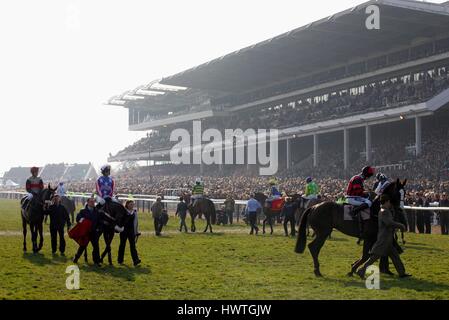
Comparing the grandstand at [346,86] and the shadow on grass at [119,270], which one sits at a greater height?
the grandstand at [346,86]

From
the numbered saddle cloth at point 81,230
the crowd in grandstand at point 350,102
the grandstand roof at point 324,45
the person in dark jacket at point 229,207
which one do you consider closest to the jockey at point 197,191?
the person in dark jacket at point 229,207

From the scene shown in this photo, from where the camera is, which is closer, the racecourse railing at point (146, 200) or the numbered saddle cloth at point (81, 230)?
the numbered saddle cloth at point (81, 230)

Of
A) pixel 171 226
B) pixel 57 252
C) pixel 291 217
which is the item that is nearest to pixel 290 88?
pixel 171 226

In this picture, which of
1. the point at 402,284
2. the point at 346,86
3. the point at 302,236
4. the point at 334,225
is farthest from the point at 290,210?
the point at 346,86

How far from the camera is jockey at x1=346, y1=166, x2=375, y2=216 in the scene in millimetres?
11258

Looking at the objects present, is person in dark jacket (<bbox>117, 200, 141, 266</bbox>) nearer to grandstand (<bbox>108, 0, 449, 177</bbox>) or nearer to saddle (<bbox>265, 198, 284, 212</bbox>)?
saddle (<bbox>265, 198, 284, 212</bbox>)

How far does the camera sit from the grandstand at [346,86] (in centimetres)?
3966

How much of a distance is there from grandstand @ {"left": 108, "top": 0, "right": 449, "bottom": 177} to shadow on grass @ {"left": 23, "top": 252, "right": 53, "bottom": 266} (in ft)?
81.1

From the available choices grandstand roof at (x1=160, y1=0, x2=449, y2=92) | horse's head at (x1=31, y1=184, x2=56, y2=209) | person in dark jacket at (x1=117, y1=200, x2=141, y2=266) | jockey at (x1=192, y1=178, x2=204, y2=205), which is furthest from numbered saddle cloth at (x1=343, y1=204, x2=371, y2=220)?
grandstand roof at (x1=160, y1=0, x2=449, y2=92)

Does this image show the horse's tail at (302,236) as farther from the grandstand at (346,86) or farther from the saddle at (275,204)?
the grandstand at (346,86)

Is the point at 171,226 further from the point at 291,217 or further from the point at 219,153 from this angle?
the point at 219,153

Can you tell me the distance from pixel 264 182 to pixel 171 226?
605 inches

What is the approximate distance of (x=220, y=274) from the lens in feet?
37.2

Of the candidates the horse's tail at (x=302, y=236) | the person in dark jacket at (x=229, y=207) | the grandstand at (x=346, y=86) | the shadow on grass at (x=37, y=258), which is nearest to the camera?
the horse's tail at (x=302, y=236)
